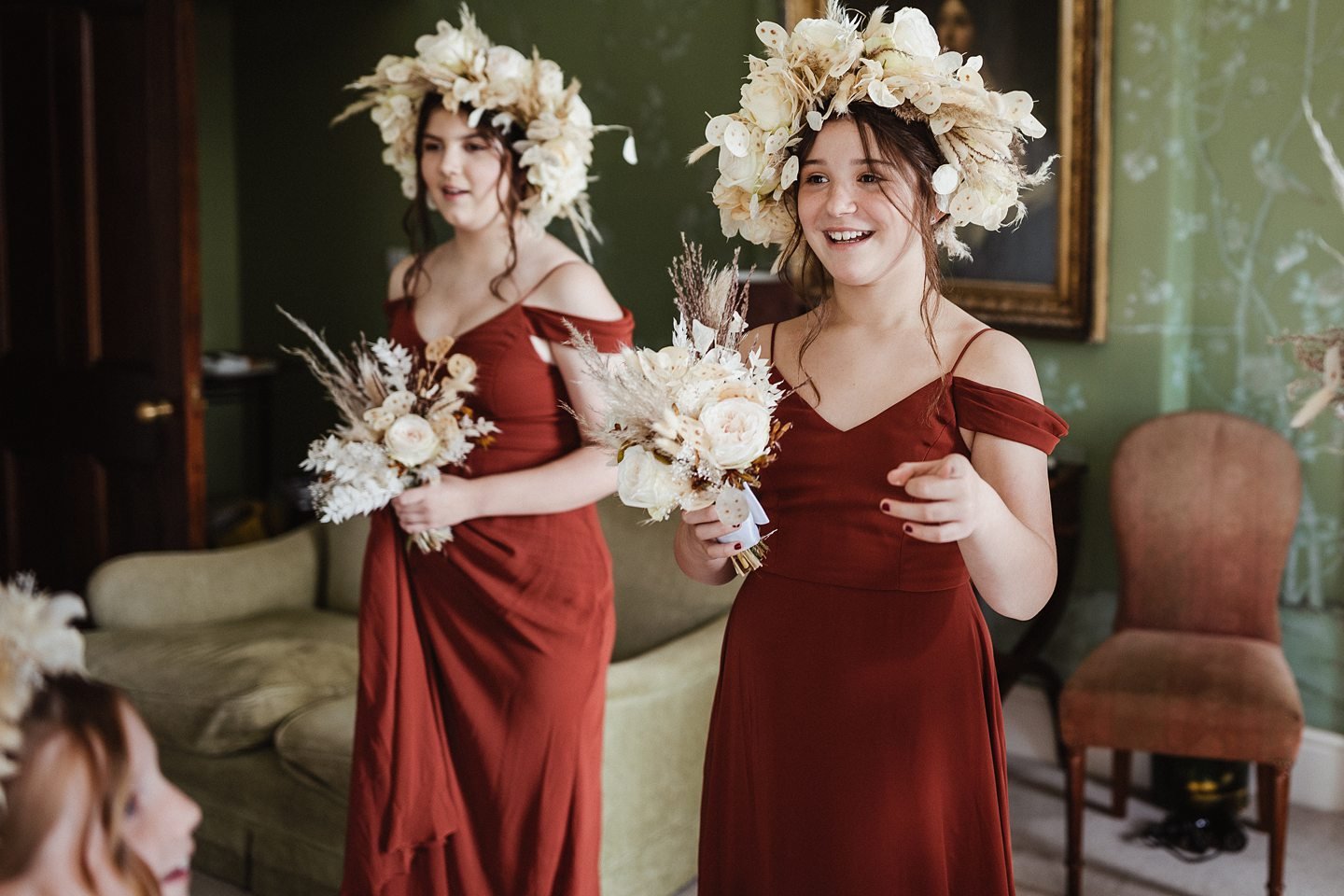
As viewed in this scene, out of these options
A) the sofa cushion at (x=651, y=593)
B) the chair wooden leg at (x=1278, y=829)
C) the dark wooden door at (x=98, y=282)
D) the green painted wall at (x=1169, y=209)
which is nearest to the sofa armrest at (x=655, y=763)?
the sofa cushion at (x=651, y=593)

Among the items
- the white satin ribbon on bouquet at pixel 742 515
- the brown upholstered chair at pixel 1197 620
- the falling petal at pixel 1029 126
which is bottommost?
the brown upholstered chair at pixel 1197 620

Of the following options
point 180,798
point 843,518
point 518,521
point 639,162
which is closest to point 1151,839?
point 518,521

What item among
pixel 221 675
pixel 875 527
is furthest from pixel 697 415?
pixel 221 675

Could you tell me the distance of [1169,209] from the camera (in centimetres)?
360

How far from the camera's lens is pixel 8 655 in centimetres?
111

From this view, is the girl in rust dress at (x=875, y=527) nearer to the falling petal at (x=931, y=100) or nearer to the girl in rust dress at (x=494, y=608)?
the falling petal at (x=931, y=100)

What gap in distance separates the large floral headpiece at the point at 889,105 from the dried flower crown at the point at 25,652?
3.24ft

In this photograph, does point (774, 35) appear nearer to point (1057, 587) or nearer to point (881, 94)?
point (881, 94)

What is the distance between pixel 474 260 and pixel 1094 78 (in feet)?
6.28

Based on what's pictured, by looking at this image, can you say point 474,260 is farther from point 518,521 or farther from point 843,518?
point 843,518

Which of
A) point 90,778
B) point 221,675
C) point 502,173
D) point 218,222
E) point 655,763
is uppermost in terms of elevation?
point 218,222

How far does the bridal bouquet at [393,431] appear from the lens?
2389mm

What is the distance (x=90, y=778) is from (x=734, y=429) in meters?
0.75

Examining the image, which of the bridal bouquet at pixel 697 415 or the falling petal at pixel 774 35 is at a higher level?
the falling petal at pixel 774 35
